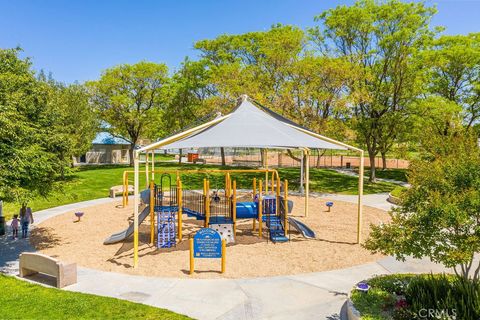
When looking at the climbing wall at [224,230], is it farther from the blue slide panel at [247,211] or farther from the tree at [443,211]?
the tree at [443,211]

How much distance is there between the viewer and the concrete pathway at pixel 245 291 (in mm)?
8195

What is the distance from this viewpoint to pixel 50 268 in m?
9.68

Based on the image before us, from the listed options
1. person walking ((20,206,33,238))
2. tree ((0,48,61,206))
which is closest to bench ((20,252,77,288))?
tree ((0,48,61,206))

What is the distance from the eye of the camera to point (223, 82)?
109ft

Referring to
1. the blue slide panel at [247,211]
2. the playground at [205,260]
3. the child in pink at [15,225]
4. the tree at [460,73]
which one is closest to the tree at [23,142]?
the playground at [205,260]

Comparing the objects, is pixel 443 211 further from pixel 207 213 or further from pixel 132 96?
pixel 132 96

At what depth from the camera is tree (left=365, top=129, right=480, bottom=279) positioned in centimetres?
654

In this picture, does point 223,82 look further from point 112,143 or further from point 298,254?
point 112,143

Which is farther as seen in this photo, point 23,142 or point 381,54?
point 381,54

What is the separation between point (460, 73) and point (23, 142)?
36.5m

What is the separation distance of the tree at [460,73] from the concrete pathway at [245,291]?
2537 centimetres

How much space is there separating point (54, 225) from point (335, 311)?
1455cm

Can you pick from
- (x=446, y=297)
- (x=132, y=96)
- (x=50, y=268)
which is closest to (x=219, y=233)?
(x=50, y=268)

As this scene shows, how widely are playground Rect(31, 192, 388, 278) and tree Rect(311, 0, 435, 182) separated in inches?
554
